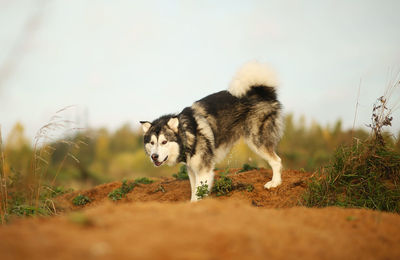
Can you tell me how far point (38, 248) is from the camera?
6.22 feet

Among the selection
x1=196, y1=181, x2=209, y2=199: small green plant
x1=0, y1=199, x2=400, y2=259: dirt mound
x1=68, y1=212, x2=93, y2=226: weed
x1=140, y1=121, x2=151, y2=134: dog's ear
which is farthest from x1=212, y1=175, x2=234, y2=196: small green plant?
x1=68, y1=212, x2=93, y2=226: weed

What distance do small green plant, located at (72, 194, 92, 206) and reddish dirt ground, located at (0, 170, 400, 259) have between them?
13.4ft

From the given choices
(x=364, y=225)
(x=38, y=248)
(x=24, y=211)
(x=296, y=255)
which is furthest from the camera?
(x=24, y=211)

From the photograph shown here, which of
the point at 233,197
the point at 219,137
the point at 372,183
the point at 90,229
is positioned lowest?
the point at 233,197

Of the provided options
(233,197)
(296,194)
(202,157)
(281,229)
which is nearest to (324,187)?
(296,194)

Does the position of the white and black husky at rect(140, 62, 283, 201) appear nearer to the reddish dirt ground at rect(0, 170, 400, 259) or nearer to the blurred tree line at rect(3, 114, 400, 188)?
the blurred tree line at rect(3, 114, 400, 188)

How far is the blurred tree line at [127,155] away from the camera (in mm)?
7484

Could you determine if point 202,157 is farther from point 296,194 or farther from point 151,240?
point 151,240

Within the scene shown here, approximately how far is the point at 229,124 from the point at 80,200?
3.57 meters

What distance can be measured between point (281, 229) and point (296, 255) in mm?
362

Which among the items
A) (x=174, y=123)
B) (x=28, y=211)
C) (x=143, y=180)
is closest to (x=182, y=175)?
(x=143, y=180)

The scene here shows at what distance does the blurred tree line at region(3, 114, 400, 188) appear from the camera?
748 cm

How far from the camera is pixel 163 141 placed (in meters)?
5.59

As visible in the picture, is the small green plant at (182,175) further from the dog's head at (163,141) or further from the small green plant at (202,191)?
the small green plant at (202,191)
